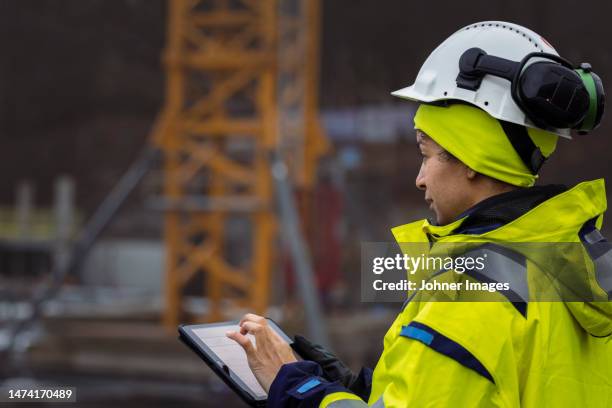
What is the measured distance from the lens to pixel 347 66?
8.59 metres

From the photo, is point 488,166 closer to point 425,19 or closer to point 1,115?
point 425,19

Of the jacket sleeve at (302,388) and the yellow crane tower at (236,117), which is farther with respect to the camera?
the yellow crane tower at (236,117)

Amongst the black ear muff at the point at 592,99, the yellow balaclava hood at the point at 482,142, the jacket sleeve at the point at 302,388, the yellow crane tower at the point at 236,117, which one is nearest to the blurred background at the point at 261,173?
the yellow crane tower at the point at 236,117

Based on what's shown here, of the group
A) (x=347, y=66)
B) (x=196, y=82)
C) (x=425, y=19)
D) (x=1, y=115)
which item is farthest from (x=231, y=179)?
(x=1, y=115)

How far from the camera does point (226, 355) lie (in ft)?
3.81

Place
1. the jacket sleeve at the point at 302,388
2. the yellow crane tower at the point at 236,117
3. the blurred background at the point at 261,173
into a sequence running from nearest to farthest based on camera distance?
the jacket sleeve at the point at 302,388 < the blurred background at the point at 261,173 < the yellow crane tower at the point at 236,117

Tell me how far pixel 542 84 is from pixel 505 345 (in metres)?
0.28

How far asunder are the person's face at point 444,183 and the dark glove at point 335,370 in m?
0.24

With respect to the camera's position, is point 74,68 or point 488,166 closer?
point 488,166

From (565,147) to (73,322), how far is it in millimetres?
4665

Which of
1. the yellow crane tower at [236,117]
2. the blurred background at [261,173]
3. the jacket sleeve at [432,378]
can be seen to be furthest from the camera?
the yellow crane tower at [236,117]

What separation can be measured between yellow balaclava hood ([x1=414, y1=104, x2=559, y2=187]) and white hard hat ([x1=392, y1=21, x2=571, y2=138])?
0.04 feet

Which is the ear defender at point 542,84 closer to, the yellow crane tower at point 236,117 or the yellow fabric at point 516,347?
the yellow fabric at point 516,347

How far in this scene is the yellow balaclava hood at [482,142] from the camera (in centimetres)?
104
